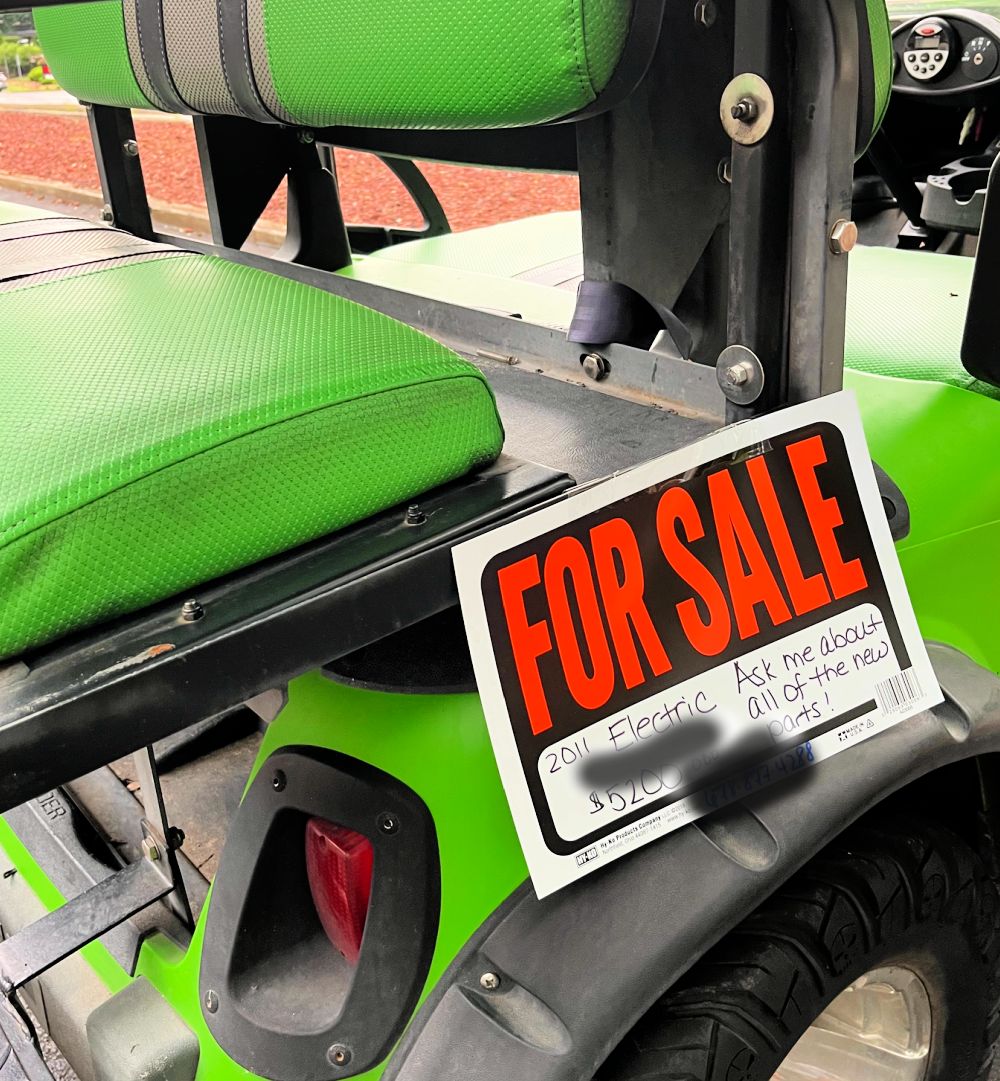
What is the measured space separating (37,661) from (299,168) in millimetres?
1623

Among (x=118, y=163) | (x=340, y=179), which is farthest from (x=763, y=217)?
(x=340, y=179)

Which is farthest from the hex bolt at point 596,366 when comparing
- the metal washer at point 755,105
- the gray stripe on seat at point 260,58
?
the gray stripe on seat at point 260,58

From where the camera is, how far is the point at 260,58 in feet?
4.04

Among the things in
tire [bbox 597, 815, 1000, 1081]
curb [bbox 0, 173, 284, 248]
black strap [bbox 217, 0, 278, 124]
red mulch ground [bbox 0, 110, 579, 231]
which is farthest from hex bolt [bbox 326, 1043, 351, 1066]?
curb [bbox 0, 173, 284, 248]

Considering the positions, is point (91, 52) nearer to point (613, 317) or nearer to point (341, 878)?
point (613, 317)

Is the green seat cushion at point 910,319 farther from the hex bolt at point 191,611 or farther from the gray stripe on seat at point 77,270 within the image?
the hex bolt at point 191,611

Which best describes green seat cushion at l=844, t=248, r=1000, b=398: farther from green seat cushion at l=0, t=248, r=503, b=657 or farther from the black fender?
green seat cushion at l=0, t=248, r=503, b=657

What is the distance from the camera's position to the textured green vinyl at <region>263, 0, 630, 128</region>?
0.84 m

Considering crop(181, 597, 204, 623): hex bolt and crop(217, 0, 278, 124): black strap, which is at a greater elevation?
crop(217, 0, 278, 124): black strap

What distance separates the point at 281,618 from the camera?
2.28 ft

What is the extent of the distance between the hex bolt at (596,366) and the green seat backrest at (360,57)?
0.27m

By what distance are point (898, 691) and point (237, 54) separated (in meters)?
1.02

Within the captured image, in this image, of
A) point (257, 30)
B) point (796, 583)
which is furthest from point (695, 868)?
point (257, 30)

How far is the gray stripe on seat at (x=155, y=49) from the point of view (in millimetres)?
1421
